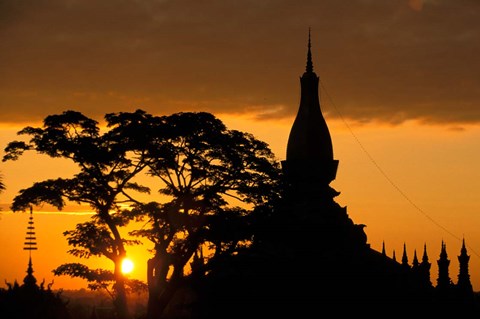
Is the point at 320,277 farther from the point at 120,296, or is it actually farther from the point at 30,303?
the point at 30,303

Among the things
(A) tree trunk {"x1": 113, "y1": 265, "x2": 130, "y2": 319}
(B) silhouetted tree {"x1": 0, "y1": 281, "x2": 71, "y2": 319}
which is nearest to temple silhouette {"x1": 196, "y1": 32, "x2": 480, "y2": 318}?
(A) tree trunk {"x1": 113, "y1": 265, "x2": 130, "y2": 319}

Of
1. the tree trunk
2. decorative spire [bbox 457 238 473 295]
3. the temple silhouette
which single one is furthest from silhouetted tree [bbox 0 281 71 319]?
decorative spire [bbox 457 238 473 295]

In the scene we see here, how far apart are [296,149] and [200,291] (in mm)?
A: 20508

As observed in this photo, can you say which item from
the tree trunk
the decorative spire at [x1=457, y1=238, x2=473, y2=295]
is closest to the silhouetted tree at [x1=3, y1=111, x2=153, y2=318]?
Result: the tree trunk

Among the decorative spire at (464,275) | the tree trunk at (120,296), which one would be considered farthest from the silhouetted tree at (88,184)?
the decorative spire at (464,275)

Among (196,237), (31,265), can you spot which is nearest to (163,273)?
(196,237)

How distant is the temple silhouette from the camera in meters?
59.8

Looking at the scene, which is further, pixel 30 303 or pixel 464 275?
pixel 464 275

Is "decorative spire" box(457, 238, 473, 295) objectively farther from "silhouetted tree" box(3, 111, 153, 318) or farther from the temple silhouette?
"silhouetted tree" box(3, 111, 153, 318)

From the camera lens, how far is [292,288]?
197 ft

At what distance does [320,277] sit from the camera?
201 ft

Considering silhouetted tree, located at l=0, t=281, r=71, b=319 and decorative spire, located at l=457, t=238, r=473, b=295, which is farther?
decorative spire, located at l=457, t=238, r=473, b=295

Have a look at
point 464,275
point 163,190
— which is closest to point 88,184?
point 163,190

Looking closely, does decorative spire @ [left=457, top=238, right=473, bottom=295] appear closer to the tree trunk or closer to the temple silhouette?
the temple silhouette
